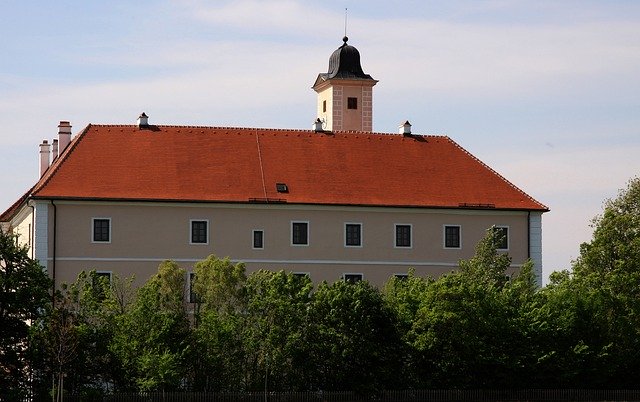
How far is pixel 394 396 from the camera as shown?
53844 mm

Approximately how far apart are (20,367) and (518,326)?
17.8 m

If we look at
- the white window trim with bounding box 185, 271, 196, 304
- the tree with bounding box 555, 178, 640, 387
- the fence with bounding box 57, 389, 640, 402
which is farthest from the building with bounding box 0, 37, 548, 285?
the fence with bounding box 57, 389, 640, 402

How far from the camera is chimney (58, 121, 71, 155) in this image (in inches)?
2734

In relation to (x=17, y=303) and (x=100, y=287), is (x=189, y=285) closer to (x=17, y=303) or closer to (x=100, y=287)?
(x=100, y=287)

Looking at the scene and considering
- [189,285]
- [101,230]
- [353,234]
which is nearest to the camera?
[189,285]

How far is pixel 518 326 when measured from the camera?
56.4 metres

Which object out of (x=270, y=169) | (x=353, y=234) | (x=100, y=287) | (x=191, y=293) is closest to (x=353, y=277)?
(x=353, y=234)

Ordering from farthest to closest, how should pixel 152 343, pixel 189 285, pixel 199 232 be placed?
pixel 199 232, pixel 189 285, pixel 152 343

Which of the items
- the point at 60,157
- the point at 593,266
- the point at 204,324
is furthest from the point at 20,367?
the point at 593,266

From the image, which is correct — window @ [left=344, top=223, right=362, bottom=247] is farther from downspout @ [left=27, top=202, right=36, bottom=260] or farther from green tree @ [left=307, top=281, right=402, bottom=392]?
downspout @ [left=27, top=202, right=36, bottom=260]

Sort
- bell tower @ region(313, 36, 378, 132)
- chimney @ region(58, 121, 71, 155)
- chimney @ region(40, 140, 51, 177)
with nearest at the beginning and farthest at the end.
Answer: chimney @ region(58, 121, 71, 155), chimney @ region(40, 140, 51, 177), bell tower @ region(313, 36, 378, 132)

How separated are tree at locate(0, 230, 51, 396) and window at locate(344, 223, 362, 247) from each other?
53.5ft

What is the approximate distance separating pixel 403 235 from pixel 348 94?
67.0 ft

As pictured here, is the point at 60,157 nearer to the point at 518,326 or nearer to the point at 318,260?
the point at 318,260
